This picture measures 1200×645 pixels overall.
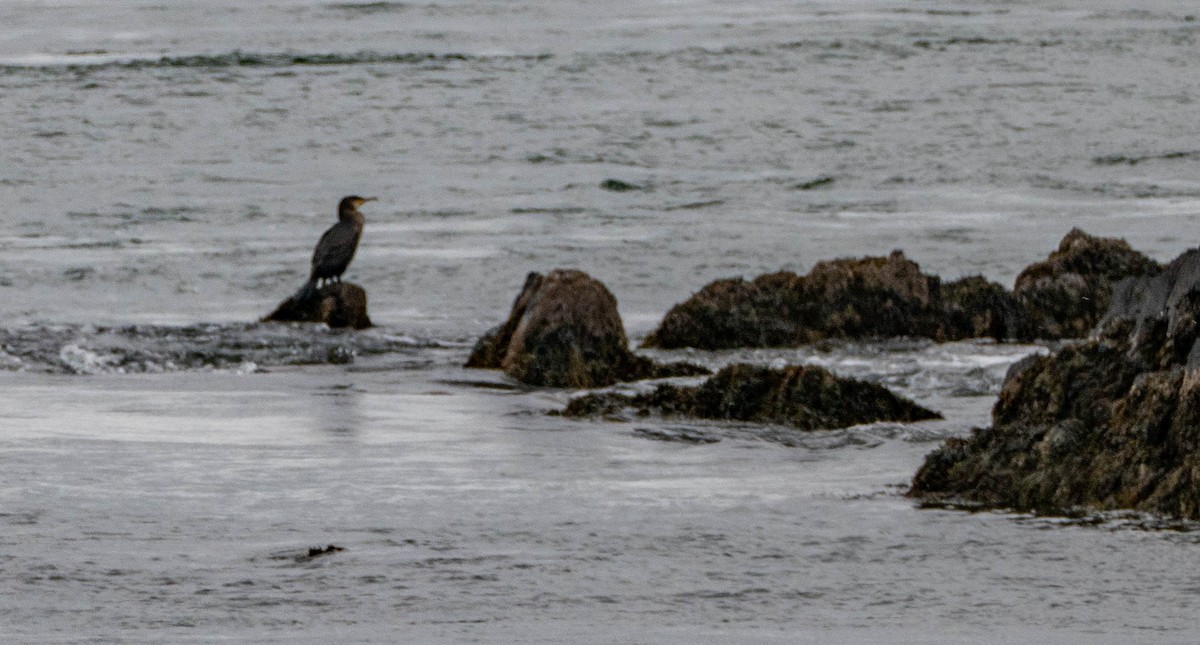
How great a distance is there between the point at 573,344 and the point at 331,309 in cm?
303

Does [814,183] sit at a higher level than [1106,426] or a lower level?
higher

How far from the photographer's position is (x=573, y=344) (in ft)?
42.3

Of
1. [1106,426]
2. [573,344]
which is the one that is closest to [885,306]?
[573,344]

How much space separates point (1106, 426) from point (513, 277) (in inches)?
413

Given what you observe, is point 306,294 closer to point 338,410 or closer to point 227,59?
point 338,410

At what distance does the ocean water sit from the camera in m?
7.27

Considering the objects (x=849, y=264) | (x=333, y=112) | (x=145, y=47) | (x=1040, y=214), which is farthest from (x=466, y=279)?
(x=145, y=47)

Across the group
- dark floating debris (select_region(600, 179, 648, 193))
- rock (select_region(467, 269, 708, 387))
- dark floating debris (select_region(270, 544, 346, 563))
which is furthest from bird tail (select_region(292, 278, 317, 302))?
dark floating debris (select_region(600, 179, 648, 193))

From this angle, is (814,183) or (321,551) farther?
(814,183)

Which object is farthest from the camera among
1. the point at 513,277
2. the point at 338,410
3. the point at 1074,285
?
the point at 513,277

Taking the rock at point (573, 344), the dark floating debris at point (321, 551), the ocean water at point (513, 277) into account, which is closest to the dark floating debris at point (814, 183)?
the ocean water at point (513, 277)

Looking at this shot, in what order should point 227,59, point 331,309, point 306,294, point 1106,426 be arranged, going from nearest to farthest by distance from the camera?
point 1106,426, point 331,309, point 306,294, point 227,59

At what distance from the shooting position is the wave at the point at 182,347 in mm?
13891

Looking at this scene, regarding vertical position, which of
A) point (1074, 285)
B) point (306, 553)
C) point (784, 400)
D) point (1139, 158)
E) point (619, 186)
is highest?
point (1139, 158)
